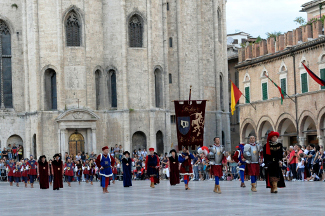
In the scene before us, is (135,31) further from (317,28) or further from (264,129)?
(317,28)

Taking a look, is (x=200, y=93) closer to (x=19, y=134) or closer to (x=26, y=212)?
(x=19, y=134)

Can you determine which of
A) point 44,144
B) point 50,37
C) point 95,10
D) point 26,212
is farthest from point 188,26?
point 26,212

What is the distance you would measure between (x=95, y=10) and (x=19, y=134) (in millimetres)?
10970

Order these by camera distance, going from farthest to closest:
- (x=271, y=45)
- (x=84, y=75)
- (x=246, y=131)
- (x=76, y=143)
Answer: (x=246, y=131), (x=76, y=143), (x=84, y=75), (x=271, y=45)

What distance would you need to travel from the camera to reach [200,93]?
52.5m

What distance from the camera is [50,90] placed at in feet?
157

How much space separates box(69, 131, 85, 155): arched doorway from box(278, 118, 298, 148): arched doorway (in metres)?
14.3

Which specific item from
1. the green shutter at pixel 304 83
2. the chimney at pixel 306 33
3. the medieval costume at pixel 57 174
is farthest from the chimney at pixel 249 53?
the medieval costume at pixel 57 174

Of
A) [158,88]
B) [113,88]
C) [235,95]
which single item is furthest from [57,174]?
Result: [158,88]

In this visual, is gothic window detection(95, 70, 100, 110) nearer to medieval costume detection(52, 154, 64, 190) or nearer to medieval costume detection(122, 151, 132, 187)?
medieval costume detection(52, 154, 64, 190)

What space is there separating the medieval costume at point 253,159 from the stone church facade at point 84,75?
27854mm

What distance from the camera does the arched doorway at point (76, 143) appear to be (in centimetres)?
4763

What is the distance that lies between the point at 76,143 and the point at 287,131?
1518 centimetres

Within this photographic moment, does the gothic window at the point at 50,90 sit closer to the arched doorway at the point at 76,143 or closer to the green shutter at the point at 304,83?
the arched doorway at the point at 76,143
